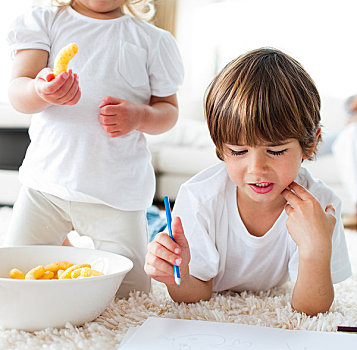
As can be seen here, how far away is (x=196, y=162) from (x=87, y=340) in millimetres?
2176

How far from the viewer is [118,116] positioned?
1.07 m

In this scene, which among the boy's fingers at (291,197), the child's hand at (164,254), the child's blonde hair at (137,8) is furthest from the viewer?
the child's blonde hair at (137,8)

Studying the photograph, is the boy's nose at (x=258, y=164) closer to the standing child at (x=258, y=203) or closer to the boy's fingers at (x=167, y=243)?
the standing child at (x=258, y=203)

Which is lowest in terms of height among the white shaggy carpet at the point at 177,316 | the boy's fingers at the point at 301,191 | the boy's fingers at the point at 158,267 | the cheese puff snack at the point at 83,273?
the white shaggy carpet at the point at 177,316

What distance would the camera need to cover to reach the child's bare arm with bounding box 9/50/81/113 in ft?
3.10

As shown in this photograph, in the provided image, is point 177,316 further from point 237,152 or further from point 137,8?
point 137,8

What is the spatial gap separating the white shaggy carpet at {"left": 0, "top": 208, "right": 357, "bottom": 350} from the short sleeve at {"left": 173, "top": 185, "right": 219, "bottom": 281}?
0.06m

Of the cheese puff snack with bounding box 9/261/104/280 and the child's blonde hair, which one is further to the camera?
the child's blonde hair

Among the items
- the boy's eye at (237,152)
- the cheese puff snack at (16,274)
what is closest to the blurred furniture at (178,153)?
the boy's eye at (237,152)

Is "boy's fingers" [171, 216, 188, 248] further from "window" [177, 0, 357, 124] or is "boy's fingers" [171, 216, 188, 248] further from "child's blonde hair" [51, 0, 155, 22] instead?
"window" [177, 0, 357, 124]

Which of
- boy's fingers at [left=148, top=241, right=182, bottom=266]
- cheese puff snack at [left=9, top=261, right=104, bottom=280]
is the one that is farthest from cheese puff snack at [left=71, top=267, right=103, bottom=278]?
boy's fingers at [left=148, top=241, right=182, bottom=266]

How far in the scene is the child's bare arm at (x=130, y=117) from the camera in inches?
41.9

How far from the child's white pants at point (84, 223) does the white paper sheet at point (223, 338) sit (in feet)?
0.97

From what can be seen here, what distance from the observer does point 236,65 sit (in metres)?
1.00
